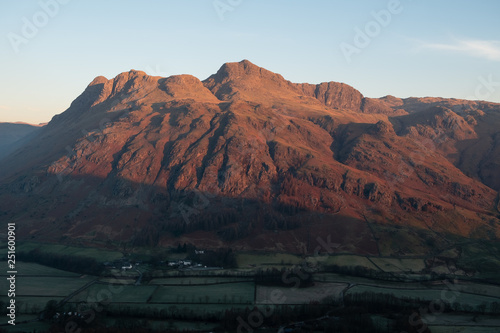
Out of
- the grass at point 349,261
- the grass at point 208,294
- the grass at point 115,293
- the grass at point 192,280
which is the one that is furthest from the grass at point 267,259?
the grass at point 115,293

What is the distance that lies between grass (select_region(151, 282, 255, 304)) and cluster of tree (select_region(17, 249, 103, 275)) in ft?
101

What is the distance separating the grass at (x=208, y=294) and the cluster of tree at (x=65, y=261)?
30.9 m

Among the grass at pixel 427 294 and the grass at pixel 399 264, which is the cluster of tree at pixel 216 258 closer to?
the grass at pixel 427 294

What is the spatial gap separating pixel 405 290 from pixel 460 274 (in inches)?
1112

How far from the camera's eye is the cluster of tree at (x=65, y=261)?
133250 mm

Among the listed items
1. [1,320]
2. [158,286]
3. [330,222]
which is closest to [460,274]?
[330,222]

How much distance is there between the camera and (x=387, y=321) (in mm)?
93375

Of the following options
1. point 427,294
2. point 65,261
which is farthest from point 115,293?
point 427,294

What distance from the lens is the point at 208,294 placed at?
11050cm

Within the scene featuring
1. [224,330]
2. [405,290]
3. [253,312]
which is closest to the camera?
[224,330]

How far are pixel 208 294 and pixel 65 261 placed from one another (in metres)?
59.7

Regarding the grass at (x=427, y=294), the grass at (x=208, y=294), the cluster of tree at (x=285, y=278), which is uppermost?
the cluster of tree at (x=285, y=278)

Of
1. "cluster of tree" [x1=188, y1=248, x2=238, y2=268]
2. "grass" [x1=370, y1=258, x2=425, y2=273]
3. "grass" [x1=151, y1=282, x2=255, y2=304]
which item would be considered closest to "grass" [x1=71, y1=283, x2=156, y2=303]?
"grass" [x1=151, y1=282, x2=255, y2=304]

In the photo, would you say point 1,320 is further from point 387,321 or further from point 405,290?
point 405,290
